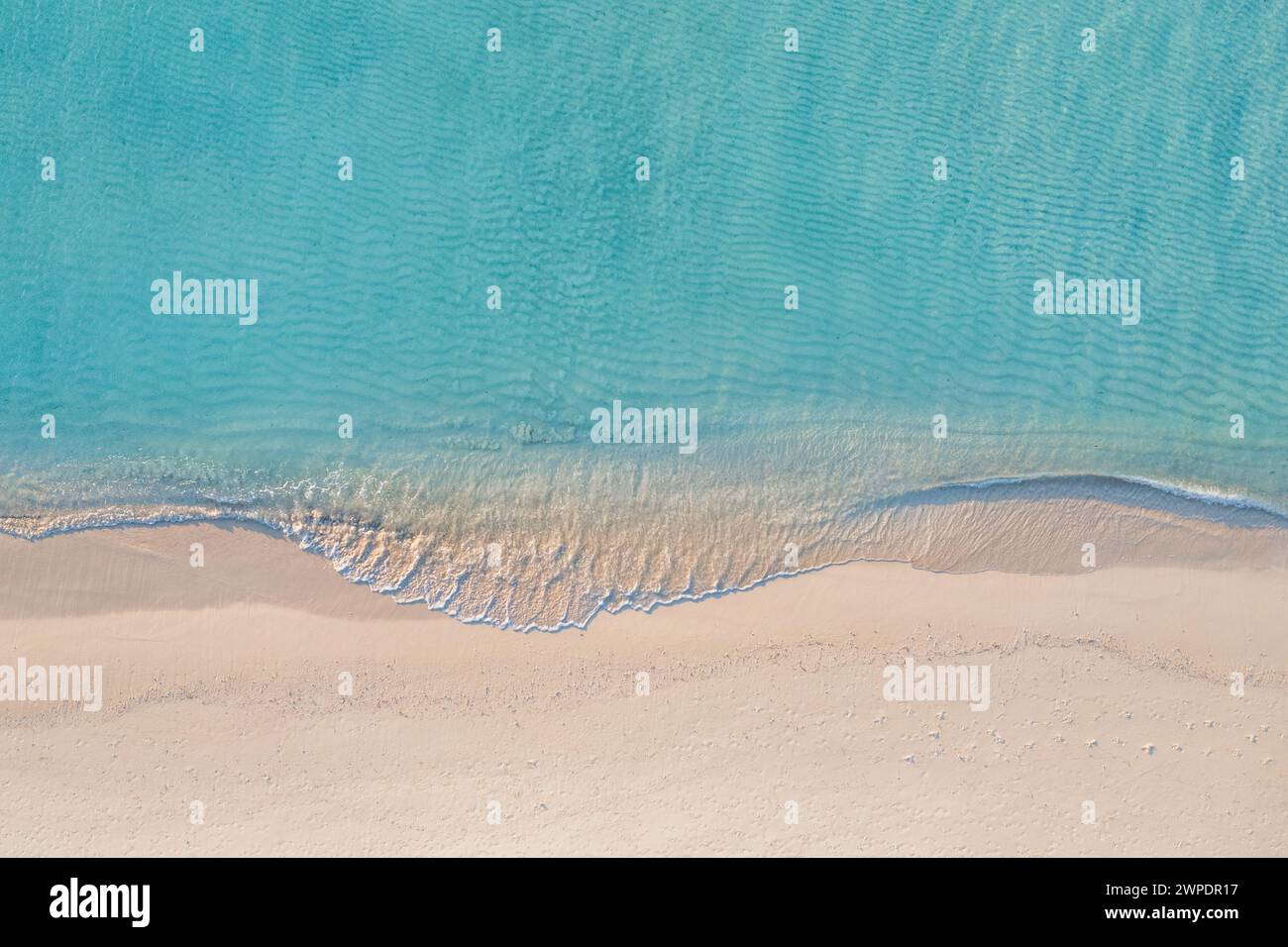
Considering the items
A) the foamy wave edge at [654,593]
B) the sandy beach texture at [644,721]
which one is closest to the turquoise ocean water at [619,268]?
the foamy wave edge at [654,593]

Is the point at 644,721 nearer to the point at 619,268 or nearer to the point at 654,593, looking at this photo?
the point at 654,593

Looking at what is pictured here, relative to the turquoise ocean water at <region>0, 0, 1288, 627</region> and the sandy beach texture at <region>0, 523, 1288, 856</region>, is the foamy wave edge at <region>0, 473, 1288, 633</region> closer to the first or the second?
the turquoise ocean water at <region>0, 0, 1288, 627</region>

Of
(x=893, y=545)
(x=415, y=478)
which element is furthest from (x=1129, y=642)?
(x=415, y=478)

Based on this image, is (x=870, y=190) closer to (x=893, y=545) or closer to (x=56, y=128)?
(x=893, y=545)

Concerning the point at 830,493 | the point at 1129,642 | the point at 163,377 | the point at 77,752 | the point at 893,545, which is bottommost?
the point at 77,752

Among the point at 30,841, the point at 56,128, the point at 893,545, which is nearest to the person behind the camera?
the point at 30,841

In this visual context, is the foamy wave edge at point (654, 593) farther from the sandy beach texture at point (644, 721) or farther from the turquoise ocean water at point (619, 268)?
the sandy beach texture at point (644, 721)

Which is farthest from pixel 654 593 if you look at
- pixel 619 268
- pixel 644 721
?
pixel 619 268
